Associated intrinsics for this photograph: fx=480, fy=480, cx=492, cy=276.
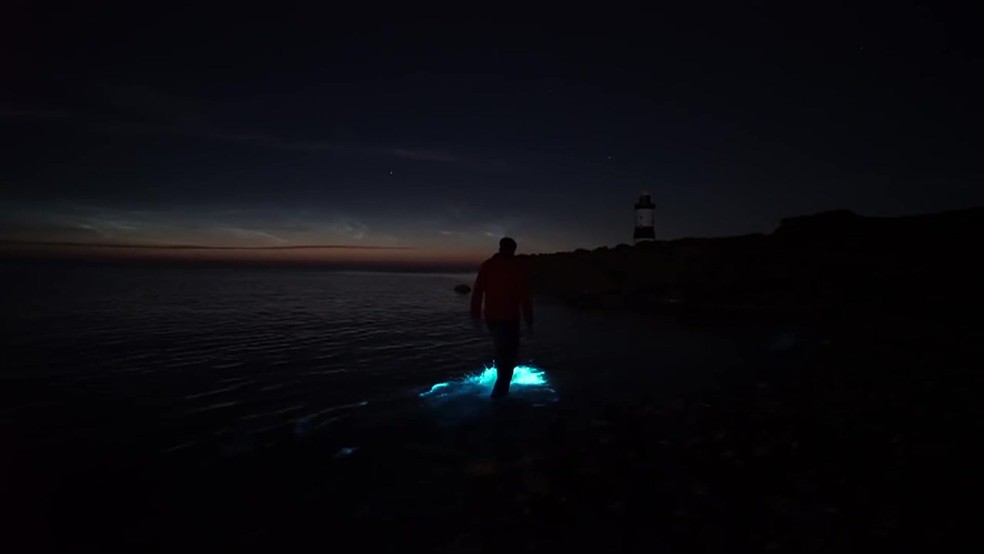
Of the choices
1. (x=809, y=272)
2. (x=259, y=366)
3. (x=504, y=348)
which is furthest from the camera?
(x=809, y=272)

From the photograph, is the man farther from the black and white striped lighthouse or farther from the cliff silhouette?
the black and white striped lighthouse

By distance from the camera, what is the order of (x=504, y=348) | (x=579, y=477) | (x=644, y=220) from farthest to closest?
1. (x=644, y=220)
2. (x=504, y=348)
3. (x=579, y=477)

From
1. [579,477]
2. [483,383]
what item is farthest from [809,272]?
[579,477]

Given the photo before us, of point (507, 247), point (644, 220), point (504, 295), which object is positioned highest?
point (644, 220)

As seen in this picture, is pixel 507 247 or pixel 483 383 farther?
pixel 483 383

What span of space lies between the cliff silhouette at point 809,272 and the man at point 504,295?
69.6 ft

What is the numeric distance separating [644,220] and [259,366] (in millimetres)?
50713

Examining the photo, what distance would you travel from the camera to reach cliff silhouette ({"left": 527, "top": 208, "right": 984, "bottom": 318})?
29453 mm

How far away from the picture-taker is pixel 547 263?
64.9 metres

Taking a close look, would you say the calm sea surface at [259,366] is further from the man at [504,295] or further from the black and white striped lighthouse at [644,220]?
the black and white striped lighthouse at [644,220]

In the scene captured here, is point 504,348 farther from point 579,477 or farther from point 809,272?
point 809,272

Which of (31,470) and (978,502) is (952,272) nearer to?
(978,502)

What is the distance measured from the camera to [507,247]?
10.9 m

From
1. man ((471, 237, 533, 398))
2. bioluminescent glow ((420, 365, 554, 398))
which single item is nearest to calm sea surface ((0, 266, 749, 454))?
bioluminescent glow ((420, 365, 554, 398))
